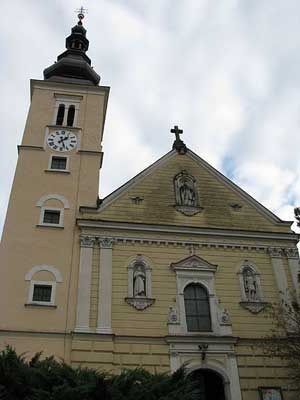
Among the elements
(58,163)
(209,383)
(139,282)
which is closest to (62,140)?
(58,163)

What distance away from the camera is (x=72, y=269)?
739 inches

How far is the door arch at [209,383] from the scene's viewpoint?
675 inches

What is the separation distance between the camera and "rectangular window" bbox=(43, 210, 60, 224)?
67.1ft

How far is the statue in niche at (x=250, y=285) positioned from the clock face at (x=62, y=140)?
426 inches

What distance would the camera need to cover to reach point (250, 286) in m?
19.6

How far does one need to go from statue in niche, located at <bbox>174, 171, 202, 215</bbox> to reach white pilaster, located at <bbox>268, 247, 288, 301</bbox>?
13.1ft

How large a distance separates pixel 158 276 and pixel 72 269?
364 centimetres

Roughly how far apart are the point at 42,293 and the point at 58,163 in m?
7.37

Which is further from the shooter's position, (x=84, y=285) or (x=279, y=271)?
(x=279, y=271)

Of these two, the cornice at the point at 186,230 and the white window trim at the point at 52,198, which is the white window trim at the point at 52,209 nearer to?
the white window trim at the point at 52,198

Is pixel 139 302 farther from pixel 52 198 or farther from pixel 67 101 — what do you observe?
pixel 67 101

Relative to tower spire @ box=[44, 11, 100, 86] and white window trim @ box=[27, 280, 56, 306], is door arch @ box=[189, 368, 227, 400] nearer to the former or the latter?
white window trim @ box=[27, 280, 56, 306]

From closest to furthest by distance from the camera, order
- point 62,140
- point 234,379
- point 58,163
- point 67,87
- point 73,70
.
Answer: point 234,379 < point 58,163 < point 62,140 < point 67,87 < point 73,70

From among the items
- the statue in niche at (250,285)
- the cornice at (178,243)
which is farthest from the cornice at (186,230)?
the statue in niche at (250,285)
